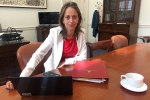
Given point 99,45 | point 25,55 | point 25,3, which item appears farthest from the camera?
point 25,3

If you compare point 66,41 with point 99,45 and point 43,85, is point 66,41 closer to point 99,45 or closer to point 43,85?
point 99,45

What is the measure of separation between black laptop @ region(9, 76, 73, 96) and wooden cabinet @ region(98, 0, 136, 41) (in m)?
3.16

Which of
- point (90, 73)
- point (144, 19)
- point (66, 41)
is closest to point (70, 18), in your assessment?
point (66, 41)

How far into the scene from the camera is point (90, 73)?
2.76 feet

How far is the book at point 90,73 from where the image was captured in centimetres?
79

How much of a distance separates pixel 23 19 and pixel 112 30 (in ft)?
7.80

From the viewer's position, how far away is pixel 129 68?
1.02m

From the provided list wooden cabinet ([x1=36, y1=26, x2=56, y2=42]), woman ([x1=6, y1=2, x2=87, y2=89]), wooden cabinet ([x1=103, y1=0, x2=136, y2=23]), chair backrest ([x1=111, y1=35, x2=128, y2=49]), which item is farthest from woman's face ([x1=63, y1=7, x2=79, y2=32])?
wooden cabinet ([x1=103, y1=0, x2=136, y2=23])

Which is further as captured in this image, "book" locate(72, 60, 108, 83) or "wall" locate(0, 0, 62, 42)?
"wall" locate(0, 0, 62, 42)

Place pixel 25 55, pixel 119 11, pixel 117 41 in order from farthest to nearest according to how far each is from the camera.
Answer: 1. pixel 119 11
2. pixel 117 41
3. pixel 25 55

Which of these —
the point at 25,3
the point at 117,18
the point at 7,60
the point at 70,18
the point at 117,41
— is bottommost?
the point at 7,60

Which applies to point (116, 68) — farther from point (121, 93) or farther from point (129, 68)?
point (121, 93)

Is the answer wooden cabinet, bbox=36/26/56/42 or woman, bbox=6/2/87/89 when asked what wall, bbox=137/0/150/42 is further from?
woman, bbox=6/2/87/89

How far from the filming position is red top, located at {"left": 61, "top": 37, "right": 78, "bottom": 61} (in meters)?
1.37
